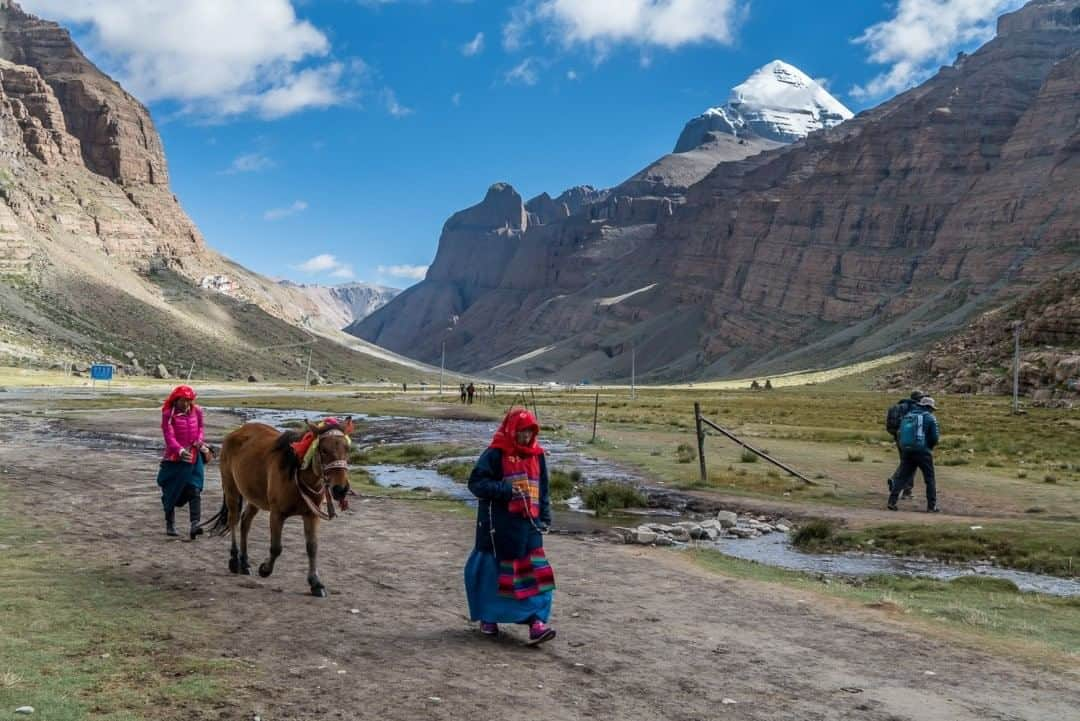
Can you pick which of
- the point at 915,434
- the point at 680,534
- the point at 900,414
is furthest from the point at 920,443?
the point at 680,534

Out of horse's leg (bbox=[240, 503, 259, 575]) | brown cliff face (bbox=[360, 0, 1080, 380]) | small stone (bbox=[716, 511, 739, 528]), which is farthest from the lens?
brown cliff face (bbox=[360, 0, 1080, 380])

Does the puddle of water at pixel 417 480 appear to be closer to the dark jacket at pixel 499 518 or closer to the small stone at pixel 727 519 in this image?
the small stone at pixel 727 519

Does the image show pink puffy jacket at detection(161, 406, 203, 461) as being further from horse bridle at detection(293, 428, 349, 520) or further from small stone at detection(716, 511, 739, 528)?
small stone at detection(716, 511, 739, 528)

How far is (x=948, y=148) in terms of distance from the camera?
182750mm

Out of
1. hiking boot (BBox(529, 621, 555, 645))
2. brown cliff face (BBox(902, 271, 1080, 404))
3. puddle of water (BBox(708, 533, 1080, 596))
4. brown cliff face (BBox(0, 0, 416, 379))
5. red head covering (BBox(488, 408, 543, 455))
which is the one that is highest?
brown cliff face (BBox(0, 0, 416, 379))

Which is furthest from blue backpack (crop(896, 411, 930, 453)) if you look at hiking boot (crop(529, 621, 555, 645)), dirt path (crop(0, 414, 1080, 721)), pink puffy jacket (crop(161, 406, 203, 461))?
pink puffy jacket (crop(161, 406, 203, 461))

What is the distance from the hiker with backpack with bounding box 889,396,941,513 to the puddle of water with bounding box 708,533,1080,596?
4616 millimetres

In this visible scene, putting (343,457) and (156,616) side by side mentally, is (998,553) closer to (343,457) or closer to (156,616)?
(343,457)

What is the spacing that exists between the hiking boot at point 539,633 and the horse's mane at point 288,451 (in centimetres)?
338

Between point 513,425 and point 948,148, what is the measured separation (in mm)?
197450

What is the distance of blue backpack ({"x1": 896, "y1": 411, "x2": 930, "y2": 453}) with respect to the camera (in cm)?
1966

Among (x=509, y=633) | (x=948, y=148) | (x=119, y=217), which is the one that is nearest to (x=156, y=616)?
(x=509, y=633)

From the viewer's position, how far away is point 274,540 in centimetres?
1095

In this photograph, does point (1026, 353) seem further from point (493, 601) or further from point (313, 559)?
point (493, 601)
